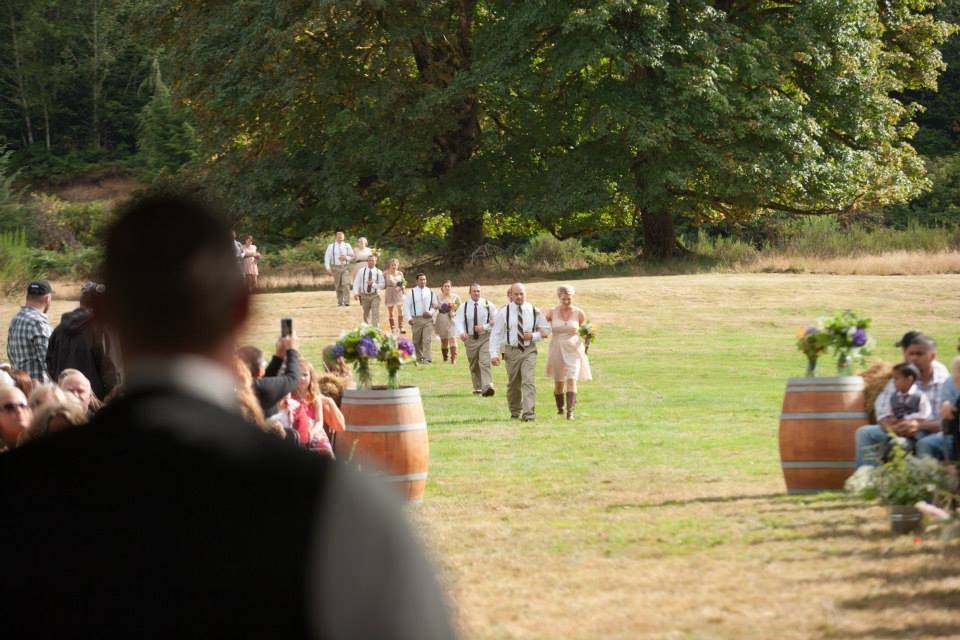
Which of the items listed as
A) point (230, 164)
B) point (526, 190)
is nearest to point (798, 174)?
point (526, 190)

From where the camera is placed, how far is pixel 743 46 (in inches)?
1619

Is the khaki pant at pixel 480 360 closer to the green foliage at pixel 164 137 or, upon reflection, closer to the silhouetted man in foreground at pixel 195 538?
the silhouetted man in foreground at pixel 195 538

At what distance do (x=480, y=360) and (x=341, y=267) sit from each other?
11.0 metres

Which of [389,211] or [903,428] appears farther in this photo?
[389,211]

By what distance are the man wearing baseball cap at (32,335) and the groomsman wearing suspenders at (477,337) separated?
11.8m

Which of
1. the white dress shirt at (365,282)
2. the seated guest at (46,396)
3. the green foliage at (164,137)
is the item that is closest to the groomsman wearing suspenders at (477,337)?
the white dress shirt at (365,282)

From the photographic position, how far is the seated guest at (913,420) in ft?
39.4

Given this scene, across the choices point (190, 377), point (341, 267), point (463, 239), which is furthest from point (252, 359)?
point (463, 239)

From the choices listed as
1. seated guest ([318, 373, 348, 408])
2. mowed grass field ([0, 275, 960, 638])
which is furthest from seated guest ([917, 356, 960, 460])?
seated guest ([318, 373, 348, 408])

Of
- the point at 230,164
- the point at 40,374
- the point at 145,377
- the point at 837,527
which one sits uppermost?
the point at 230,164

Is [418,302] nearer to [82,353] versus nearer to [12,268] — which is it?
[12,268]

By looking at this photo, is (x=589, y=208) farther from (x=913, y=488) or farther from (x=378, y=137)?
(x=913, y=488)

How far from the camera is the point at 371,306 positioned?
32.1 meters

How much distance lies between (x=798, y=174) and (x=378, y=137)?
12.5m
